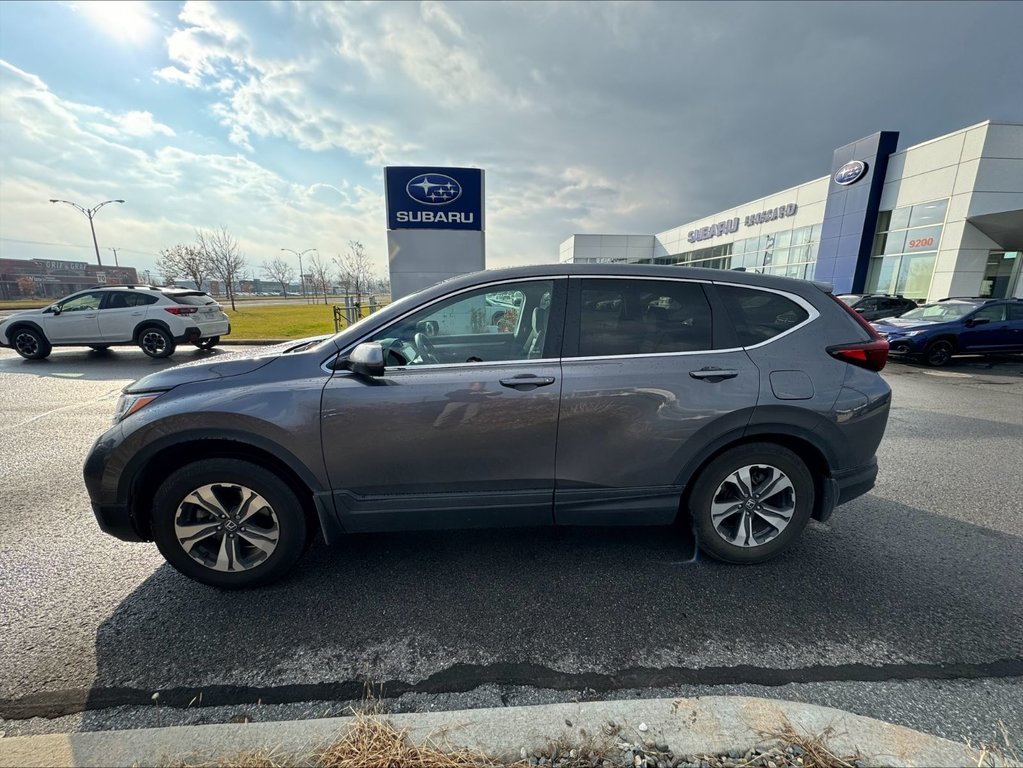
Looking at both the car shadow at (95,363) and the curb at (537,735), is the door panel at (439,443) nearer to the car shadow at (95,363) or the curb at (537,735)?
the curb at (537,735)

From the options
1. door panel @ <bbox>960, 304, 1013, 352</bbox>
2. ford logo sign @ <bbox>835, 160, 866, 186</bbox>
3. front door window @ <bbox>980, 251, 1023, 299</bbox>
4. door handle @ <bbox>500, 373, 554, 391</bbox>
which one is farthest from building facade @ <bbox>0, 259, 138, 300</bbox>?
front door window @ <bbox>980, 251, 1023, 299</bbox>

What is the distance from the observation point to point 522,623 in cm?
233

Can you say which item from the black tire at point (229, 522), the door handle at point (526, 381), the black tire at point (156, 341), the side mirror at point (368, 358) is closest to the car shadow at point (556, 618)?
the black tire at point (229, 522)

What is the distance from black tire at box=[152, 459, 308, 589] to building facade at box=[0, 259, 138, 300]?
63434 mm

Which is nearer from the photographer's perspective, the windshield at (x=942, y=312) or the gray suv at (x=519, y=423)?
the gray suv at (x=519, y=423)

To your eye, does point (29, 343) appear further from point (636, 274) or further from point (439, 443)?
point (636, 274)

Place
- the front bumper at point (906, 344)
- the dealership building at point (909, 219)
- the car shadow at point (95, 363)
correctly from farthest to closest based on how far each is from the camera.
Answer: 1. the dealership building at point (909, 219)
2. the front bumper at point (906, 344)
3. the car shadow at point (95, 363)

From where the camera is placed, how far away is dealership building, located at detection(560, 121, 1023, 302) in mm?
15867

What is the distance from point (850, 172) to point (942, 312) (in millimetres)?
14601

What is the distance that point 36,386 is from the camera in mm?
7590

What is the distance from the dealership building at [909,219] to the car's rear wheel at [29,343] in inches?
584

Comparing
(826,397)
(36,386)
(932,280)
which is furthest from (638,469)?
(932,280)

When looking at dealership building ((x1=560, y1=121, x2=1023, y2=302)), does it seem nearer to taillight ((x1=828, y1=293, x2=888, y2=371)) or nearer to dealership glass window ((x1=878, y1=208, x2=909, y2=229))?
dealership glass window ((x1=878, y1=208, x2=909, y2=229))

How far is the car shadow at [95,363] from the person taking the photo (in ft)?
28.5
